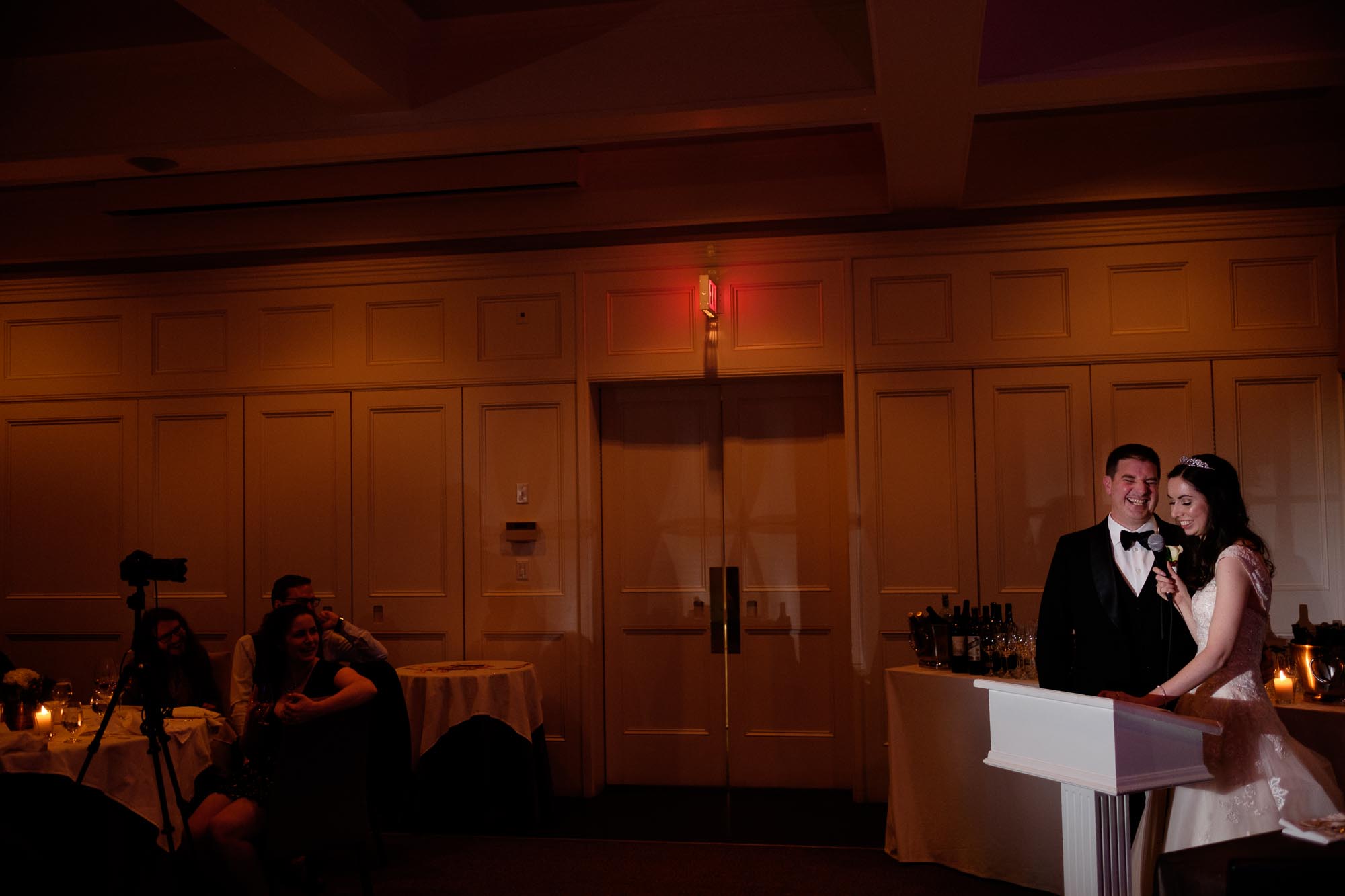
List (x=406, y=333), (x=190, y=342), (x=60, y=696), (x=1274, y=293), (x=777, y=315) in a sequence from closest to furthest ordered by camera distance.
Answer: (x=60, y=696) → (x=1274, y=293) → (x=777, y=315) → (x=406, y=333) → (x=190, y=342)

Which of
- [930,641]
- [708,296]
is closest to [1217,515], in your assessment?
[930,641]

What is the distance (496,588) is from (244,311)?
2358 millimetres

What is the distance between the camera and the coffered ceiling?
14.6ft

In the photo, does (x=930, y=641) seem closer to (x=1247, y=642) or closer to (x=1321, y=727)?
(x=1321, y=727)

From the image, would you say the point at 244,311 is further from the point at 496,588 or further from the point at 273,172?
the point at 496,588

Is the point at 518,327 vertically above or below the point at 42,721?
above

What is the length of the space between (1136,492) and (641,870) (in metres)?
2.68

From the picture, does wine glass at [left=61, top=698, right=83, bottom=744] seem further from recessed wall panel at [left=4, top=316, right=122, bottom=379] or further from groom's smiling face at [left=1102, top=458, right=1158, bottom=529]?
groom's smiling face at [left=1102, top=458, right=1158, bottom=529]

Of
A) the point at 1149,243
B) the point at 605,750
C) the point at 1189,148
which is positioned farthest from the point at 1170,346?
the point at 605,750

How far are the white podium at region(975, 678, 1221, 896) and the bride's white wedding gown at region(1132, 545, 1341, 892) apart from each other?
420 mm

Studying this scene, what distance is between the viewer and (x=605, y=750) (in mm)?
6656


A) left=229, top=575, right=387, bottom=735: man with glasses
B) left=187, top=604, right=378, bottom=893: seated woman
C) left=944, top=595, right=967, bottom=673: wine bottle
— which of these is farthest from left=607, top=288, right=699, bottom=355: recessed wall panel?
left=187, top=604, right=378, bottom=893: seated woman

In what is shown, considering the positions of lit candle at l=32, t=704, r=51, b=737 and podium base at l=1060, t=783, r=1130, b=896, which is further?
lit candle at l=32, t=704, r=51, b=737

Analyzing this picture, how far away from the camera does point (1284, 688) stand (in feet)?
13.6
